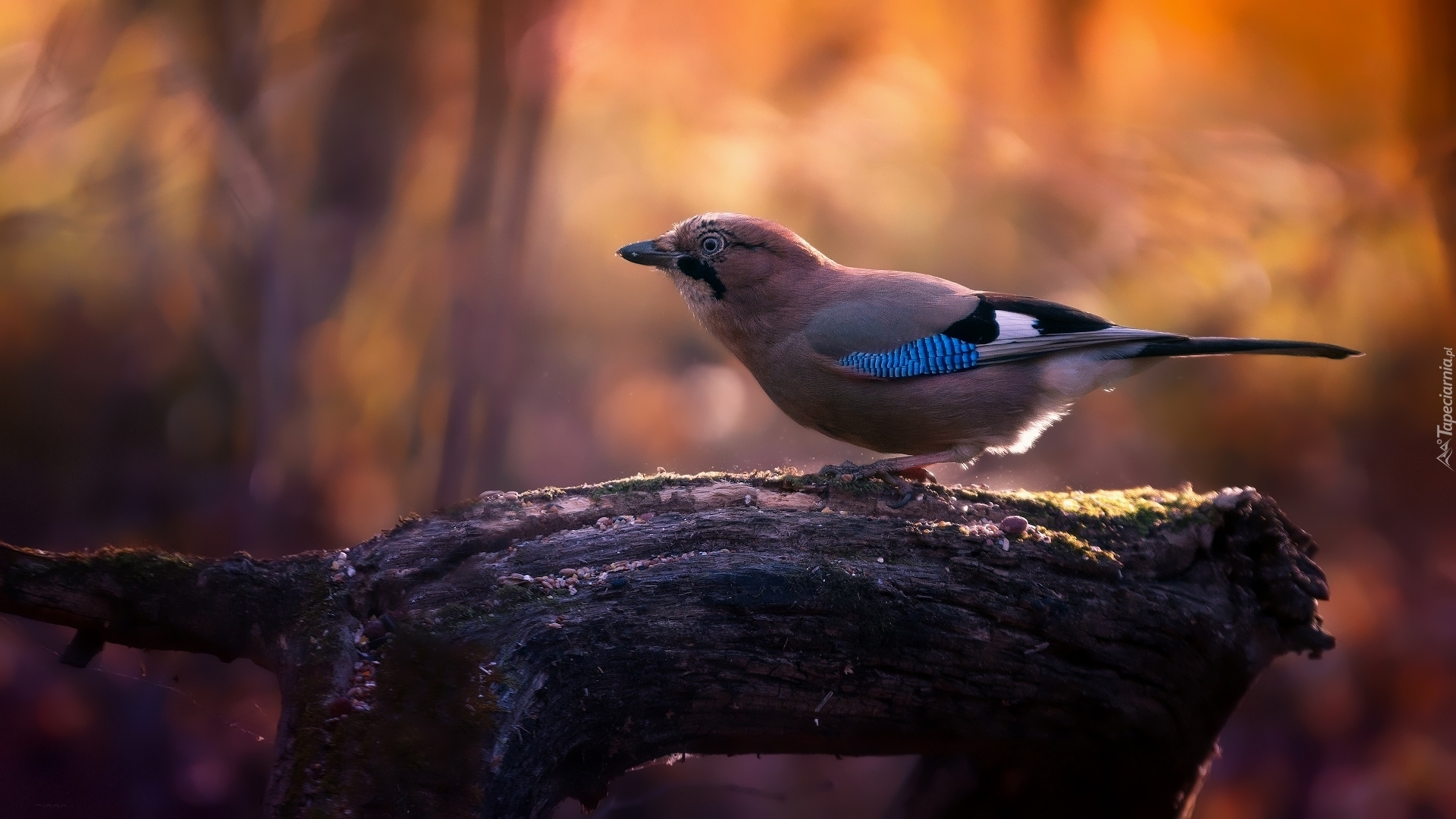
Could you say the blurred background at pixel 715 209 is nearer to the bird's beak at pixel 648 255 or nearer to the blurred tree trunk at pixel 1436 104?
the blurred tree trunk at pixel 1436 104

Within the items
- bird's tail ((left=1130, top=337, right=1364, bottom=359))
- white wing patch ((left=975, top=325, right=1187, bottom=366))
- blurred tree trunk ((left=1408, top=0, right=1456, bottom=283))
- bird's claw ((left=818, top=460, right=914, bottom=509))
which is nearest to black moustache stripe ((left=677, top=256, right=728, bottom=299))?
bird's claw ((left=818, top=460, right=914, bottom=509))

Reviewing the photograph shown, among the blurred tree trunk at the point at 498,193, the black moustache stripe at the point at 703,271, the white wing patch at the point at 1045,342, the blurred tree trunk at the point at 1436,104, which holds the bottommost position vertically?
the white wing patch at the point at 1045,342

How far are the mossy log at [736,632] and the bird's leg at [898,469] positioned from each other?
0.05m

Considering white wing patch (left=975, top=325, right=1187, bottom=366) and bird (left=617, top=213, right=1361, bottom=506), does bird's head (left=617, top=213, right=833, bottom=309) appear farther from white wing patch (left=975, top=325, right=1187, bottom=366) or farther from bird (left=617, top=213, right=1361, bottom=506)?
white wing patch (left=975, top=325, right=1187, bottom=366)

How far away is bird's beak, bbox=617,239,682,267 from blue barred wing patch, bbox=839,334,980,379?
0.71 m

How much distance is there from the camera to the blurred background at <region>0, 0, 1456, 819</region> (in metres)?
3.10

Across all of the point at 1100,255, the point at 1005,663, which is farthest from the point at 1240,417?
the point at 1005,663

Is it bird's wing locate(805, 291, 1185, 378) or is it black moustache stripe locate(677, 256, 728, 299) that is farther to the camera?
black moustache stripe locate(677, 256, 728, 299)

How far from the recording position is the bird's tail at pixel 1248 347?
2.70m

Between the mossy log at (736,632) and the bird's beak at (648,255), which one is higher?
the bird's beak at (648,255)

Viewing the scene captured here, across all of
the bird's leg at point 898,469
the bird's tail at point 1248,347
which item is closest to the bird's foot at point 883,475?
the bird's leg at point 898,469

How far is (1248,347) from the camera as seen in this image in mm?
2703

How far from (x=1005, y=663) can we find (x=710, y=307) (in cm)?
153

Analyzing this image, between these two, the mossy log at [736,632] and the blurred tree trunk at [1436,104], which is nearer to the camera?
the mossy log at [736,632]
